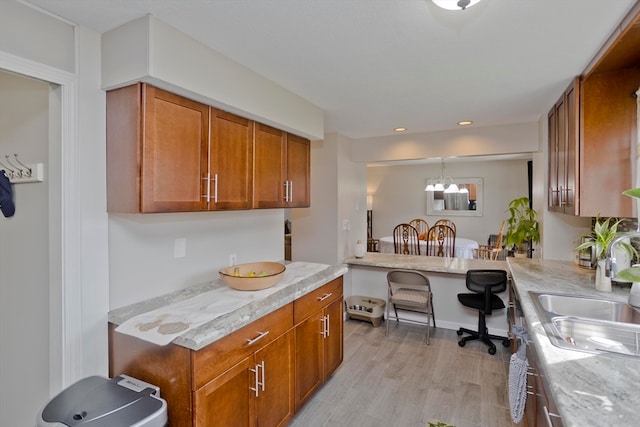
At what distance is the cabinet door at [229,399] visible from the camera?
1.46 m

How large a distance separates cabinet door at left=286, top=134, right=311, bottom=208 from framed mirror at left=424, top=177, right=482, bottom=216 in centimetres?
515

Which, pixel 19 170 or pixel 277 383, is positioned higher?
pixel 19 170

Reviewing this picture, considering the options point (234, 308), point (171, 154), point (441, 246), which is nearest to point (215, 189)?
point (171, 154)

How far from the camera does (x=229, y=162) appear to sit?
2.09 metres

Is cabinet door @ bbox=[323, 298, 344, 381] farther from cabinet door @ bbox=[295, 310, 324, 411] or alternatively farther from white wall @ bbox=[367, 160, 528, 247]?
white wall @ bbox=[367, 160, 528, 247]

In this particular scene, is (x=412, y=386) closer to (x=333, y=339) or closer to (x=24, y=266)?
(x=333, y=339)

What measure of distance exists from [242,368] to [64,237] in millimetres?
1070

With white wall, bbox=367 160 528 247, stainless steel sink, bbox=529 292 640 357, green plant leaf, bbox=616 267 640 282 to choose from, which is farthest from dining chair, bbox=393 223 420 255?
green plant leaf, bbox=616 267 640 282

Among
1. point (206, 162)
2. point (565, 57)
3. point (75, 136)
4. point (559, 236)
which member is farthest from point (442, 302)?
point (75, 136)

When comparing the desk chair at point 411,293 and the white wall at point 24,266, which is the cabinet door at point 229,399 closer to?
the white wall at point 24,266

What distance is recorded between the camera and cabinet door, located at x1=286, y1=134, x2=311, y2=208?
2.73 meters

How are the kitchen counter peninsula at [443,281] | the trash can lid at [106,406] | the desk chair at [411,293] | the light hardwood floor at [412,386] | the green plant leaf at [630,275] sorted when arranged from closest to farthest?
1. the trash can lid at [106,406]
2. the green plant leaf at [630,275]
3. the light hardwood floor at [412,386]
4. the desk chair at [411,293]
5. the kitchen counter peninsula at [443,281]

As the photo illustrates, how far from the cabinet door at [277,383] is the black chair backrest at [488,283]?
208 centimetres

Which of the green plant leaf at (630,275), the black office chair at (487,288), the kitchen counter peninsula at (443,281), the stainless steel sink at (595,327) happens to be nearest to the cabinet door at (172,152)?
the stainless steel sink at (595,327)
